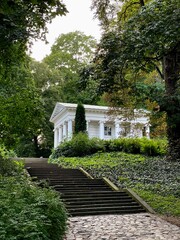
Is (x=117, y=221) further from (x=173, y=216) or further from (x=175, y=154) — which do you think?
(x=175, y=154)

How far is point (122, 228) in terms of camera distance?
23.2 ft

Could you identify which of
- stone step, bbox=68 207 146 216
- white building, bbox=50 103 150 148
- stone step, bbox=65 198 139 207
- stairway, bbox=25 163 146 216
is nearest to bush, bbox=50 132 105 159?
stairway, bbox=25 163 146 216

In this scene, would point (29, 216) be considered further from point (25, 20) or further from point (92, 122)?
point (92, 122)

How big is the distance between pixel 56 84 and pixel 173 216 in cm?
3050

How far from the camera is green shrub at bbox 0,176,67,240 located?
367 cm

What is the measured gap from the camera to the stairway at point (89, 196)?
9.36 m

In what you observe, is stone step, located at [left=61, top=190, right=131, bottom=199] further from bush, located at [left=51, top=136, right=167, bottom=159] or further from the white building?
the white building

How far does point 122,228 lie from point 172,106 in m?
9.30

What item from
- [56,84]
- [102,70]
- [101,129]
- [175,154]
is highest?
[56,84]

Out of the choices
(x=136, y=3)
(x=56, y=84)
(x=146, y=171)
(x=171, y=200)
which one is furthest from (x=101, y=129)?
(x=171, y=200)

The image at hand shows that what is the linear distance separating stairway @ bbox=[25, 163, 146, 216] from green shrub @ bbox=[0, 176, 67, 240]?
1.97 metres

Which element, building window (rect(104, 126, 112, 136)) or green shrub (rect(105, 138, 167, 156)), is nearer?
green shrub (rect(105, 138, 167, 156))

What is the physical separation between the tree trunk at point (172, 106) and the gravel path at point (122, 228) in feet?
25.0

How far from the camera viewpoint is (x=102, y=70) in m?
13.7
